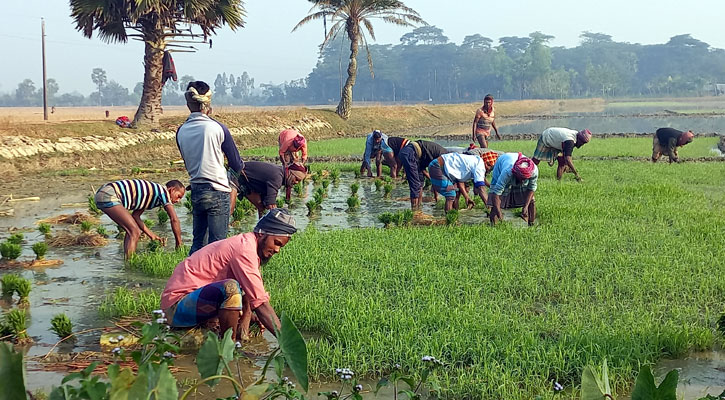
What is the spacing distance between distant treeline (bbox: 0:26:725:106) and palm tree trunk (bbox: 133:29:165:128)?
262 ft

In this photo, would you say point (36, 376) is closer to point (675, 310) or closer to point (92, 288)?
point (92, 288)

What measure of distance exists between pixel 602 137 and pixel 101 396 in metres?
26.8

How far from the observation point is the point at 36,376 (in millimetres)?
4320

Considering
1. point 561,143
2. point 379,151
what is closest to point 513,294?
point 561,143

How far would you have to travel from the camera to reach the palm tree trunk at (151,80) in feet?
66.3

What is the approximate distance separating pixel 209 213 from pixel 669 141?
44.3ft

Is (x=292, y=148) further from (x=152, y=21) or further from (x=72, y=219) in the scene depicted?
(x=152, y=21)

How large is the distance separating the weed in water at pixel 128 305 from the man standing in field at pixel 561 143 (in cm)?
806

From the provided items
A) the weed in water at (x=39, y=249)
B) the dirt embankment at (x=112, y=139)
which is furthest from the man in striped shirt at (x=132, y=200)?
the dirt embankment at (x=112, y=139)

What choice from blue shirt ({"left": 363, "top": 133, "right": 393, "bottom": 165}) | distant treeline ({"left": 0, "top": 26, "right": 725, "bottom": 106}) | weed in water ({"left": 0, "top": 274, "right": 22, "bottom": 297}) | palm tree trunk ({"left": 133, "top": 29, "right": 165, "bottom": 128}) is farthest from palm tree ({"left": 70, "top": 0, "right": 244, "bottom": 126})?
distant treeline ({"left": 0, "top": 26, "right": 725, "bottom": 106})

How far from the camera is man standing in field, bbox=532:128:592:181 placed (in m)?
12.4

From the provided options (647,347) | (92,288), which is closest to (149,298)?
(92,288)

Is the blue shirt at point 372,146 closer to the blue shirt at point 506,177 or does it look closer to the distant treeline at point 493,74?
the blue shirt at point 506,177

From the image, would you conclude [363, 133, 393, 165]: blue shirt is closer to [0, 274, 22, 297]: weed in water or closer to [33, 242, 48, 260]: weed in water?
[33, 242, 48, 260]: weed in water
